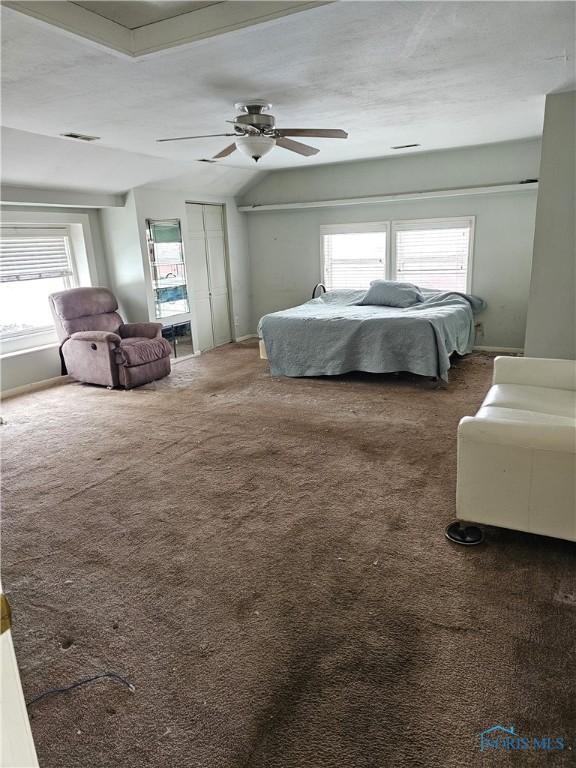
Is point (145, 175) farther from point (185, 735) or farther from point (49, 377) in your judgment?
point (185, 735)

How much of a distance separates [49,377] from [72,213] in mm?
1947

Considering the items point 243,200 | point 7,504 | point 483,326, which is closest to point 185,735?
point 7,504

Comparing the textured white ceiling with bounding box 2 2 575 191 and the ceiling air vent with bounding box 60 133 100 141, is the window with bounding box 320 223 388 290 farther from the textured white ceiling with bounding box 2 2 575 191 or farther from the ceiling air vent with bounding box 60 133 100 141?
the ceiling air vent with bounding box 60 133 100 141

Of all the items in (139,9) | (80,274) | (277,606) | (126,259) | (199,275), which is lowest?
(277,606)

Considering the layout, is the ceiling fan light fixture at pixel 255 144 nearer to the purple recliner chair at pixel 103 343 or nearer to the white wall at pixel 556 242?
the white wall at pixel 556 242

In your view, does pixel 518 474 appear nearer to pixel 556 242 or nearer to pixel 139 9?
pixel 556 242

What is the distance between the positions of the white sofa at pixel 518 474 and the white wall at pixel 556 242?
149 centimetres

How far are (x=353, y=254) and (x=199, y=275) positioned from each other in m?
2.19

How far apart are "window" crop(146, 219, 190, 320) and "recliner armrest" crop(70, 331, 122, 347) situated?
1.16 metres

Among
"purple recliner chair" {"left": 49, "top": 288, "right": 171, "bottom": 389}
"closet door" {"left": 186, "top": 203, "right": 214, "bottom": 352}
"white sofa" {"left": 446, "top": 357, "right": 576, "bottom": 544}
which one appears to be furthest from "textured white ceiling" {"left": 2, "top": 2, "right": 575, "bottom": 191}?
"closet door" {"left": 186, "top": 203, "right": 214, "bottom": 352}

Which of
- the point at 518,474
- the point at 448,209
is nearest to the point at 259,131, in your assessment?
the point at 518,474

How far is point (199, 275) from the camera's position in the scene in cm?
712

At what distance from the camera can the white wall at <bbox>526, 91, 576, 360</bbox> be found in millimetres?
3596

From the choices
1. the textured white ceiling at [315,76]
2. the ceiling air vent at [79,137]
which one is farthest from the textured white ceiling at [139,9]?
the ceiling air vent at [79,137]
